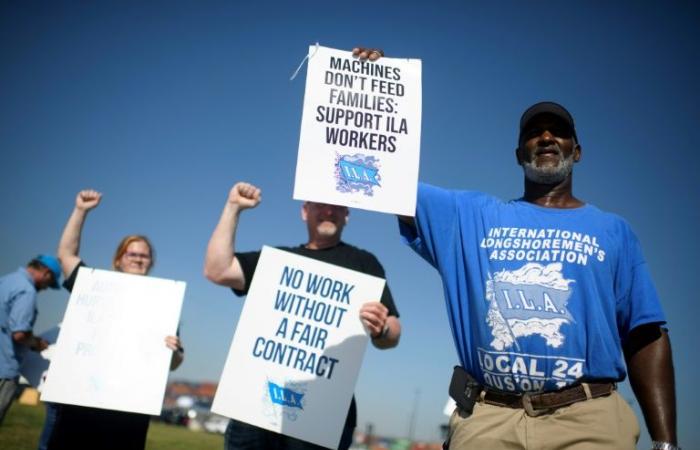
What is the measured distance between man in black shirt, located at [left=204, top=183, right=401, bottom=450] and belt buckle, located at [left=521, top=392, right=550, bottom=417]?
3.67ft

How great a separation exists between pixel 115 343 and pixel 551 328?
3.46m

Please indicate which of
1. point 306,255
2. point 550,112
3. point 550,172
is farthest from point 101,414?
point 550,112

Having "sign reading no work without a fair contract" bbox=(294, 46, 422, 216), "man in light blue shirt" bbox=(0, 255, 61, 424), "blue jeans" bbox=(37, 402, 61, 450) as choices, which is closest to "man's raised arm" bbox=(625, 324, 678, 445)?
"sign reading no work without a fair contract" bbox=(294, 46, 422, 216)

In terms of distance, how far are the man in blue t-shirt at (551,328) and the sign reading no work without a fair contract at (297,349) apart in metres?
0.90

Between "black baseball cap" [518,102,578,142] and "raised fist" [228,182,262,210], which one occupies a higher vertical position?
"black baseball cap" [518,102,578,142]

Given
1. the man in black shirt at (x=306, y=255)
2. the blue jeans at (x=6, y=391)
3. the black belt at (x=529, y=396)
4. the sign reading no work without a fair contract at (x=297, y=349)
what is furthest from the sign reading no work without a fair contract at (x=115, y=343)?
the black belt at (x=529, y=396)

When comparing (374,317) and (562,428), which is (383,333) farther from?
(562,428)

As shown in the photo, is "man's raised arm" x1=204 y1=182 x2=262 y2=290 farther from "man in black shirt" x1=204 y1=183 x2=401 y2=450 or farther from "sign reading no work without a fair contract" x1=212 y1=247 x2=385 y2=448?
"sign reading no work without a fair contract" x1=212 y1=247 x2=385 y2=448

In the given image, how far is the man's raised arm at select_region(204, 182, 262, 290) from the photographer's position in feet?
11.3

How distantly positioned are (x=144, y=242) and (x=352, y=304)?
7.70 feet

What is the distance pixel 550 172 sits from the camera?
2783 millimetres

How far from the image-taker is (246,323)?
11.1 ft

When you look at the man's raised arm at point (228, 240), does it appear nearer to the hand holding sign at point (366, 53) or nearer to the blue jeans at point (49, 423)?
the hand holding sign at point (366, 53)

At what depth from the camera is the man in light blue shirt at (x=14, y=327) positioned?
5660 mm
